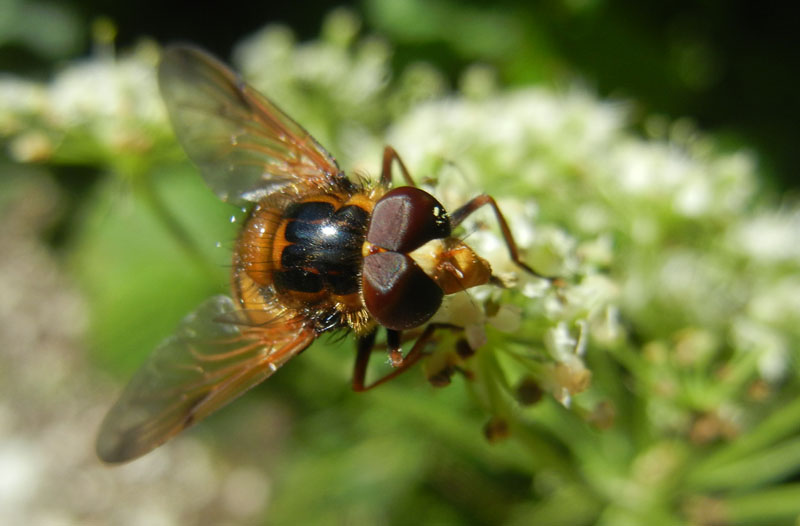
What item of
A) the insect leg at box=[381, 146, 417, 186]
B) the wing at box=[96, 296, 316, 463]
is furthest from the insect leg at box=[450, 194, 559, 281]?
the wing at box=[96, 296, 316, 463]

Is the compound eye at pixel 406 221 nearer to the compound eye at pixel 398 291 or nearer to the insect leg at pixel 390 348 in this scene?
the compound eye at pixel 398 291

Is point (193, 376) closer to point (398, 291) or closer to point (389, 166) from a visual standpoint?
point (398, 291)

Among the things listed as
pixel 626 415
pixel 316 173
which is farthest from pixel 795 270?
pixel 316 173

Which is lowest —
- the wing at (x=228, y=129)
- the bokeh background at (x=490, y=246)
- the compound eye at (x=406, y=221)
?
the bokeh background at (x=490, y=246)

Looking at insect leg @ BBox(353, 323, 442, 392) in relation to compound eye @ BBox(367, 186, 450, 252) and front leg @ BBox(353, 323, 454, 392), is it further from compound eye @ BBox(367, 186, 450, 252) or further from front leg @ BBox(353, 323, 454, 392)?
compound eye @ BBox(367, 186, 450, 252)

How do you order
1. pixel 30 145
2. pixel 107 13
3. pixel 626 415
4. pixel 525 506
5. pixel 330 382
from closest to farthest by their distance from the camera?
1. pixel 30 145
2. pixel 626 415
3. pixel 525 506
4. pixel 330 382
5. pixel 107 13

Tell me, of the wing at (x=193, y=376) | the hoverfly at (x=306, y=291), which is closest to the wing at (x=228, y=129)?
the hoverfly at (x=306, y=291)

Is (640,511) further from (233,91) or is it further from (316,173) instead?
(233,91)
